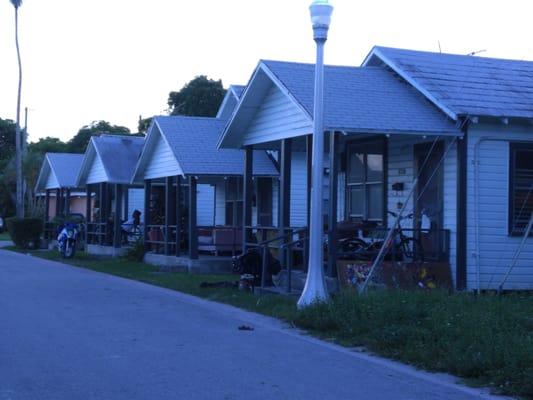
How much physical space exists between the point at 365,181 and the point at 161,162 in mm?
8363

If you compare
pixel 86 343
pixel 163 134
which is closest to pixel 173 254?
pixel 163 134

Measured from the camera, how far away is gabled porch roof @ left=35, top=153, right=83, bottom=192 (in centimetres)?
3497

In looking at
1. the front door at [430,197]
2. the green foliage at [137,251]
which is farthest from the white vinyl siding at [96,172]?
the front door at [430,197]

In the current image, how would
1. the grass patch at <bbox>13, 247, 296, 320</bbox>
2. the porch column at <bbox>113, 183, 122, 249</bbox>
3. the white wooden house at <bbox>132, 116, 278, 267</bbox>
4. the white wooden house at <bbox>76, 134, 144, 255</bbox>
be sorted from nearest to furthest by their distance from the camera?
1. the grass patch at <bbox>13, 247, 296, 320</bbox>
2. the white wooden house at <bbox>132, 116, 278, 267</bbox>
3. the porch column at <bbox>113, 183, 122, 249</bbox>
4. the white wooden house at <bbox>76, 134, 144, 255</bbox>

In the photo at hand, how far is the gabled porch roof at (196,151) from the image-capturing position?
74.8 ft

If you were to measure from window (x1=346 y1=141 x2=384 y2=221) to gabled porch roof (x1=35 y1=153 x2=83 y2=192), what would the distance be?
18.1 metres

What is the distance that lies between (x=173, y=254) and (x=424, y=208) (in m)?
10.0

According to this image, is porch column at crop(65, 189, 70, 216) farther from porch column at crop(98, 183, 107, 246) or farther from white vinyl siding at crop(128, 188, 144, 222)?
porch column at crop(98, 183, 107, 246)

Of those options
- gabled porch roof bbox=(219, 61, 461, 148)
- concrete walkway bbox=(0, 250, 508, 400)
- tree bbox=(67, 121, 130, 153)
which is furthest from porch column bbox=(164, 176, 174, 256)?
tree bbox=(67, 121, 130, 153)

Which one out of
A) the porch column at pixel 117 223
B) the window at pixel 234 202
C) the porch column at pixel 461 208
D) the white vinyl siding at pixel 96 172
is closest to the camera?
the porch column at pixel 461 208

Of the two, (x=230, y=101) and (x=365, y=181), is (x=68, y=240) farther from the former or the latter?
(x=365, y=181)

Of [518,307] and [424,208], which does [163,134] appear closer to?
[424,208]

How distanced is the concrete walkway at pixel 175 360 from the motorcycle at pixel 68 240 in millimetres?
13053

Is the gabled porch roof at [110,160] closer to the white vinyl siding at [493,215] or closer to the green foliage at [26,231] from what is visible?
the green foliage at [26,231]
